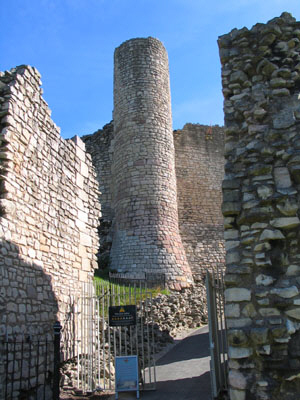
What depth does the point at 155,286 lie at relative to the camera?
13680 mm

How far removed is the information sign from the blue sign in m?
0.55

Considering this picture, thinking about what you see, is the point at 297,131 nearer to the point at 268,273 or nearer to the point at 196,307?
the point at 268,273

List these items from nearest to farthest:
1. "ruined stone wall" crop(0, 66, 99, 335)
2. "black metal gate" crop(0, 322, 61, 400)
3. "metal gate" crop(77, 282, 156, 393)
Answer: "black metal gate" crop(0, 322, 61, 400) < "ruined stone wall" crop(0, 66, 99, 335) < "metal gate" crop(77, 282, 156, 393)

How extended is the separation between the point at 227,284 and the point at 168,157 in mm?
12917

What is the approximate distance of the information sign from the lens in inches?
258

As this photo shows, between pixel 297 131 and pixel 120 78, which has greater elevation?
pixel 120 78

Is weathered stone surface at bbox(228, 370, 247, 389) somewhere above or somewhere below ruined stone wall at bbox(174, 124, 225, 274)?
below

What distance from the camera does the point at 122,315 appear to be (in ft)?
21.7

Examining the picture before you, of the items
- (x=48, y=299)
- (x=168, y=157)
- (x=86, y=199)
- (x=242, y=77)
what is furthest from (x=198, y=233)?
(x=242, y=77)

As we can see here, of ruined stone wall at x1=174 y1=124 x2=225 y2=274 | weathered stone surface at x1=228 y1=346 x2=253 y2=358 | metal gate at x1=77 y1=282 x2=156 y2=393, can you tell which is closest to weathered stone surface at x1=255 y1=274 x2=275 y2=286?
weathered stone surface at x1=228 y1=346 x2=253 y2=358

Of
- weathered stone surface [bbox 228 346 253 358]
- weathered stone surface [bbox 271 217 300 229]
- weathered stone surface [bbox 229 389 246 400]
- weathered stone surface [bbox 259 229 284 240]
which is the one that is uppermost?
weathered stone surface [bbox 271 217 300 229]

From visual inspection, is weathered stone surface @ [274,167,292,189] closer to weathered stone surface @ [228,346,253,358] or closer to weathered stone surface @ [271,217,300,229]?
weathered stone surface @ [271,217,300,229]

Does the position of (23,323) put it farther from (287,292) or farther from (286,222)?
(286,222)

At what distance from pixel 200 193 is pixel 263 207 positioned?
17006 mm
